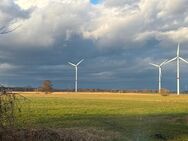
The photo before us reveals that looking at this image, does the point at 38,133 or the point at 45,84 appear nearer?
the point at 38,133

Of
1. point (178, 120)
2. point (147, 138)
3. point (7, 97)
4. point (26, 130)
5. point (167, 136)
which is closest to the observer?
point (7, 97)

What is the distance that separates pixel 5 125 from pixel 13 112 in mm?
472

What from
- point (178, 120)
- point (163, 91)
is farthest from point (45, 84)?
point (178, 120)

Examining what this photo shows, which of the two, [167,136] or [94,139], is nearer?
[94,139]

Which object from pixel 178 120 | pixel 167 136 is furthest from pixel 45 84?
pixel 167 136

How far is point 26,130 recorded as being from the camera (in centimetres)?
1684

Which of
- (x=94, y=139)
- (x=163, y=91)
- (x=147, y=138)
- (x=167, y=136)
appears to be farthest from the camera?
(x=163, y=91)

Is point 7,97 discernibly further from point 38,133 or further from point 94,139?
point 94,139

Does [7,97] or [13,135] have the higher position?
[7,97]

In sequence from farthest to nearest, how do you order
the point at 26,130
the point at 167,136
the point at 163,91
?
1. the point at 163,91
2. the point at 167,136
3. the point at 26,130

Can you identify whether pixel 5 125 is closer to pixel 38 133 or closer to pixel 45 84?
pixel 38 133

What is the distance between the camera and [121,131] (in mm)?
26359

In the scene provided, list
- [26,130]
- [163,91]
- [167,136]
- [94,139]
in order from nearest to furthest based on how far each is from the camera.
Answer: [26,130]
[94,139]
[167,136]
[163,91]

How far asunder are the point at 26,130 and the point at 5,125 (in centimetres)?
145
